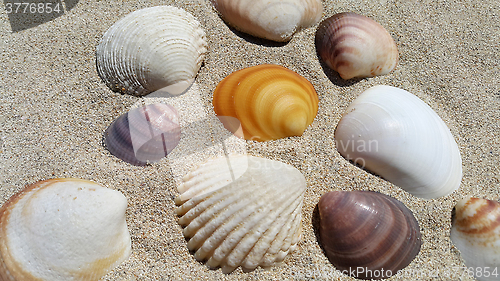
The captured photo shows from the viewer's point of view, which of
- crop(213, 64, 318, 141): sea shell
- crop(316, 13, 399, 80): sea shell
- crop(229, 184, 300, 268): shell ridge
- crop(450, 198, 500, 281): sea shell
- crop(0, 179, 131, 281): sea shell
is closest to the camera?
crop(0, 179, 131, 281): sea shell

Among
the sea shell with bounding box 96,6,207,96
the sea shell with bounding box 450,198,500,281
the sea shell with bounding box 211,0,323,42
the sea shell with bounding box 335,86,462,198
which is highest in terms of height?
the sea shell with bounding box 211,0,323,42

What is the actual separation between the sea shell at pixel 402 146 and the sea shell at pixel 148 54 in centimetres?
108

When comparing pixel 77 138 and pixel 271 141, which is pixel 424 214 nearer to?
pixel 271 141

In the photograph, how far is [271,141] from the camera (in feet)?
6.41

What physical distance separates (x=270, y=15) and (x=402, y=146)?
1179 mm

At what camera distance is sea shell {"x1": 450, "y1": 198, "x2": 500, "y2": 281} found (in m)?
1.77

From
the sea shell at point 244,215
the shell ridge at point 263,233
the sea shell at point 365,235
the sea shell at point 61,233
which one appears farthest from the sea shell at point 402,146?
the sea shell at point 61,233

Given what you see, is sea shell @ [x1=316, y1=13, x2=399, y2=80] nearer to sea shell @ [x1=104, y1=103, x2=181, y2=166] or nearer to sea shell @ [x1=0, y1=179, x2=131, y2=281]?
sea shell @ [x1=104, y1=103, x2=181, y2=166]

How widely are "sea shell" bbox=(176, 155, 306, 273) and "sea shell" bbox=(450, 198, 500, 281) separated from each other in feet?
3.22

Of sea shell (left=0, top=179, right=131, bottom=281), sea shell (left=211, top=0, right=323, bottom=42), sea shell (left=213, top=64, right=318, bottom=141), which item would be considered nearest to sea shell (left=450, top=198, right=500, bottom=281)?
sea shell (left=213, top=64, right=318, bottom=141)

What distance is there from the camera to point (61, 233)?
5.08ft

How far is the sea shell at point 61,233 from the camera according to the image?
153cm

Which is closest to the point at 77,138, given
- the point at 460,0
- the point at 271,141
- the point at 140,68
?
the point at 140,68

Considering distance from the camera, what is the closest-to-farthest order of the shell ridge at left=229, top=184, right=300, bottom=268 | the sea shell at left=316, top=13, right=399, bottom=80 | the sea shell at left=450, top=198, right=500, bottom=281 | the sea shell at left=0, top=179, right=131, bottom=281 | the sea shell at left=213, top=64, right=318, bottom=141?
the sea shell at left=0, top=179, right=131, bottom=281 → the shell ridge at left=229, top=184, right=300, bottom=268 → the sea shell at left=450, top=198, right=500, bottom=281 → the sea shell at left=213, top=64, right=318, bottom=141 → the sea shell at left=316, top=13, right=399, bottom=80
